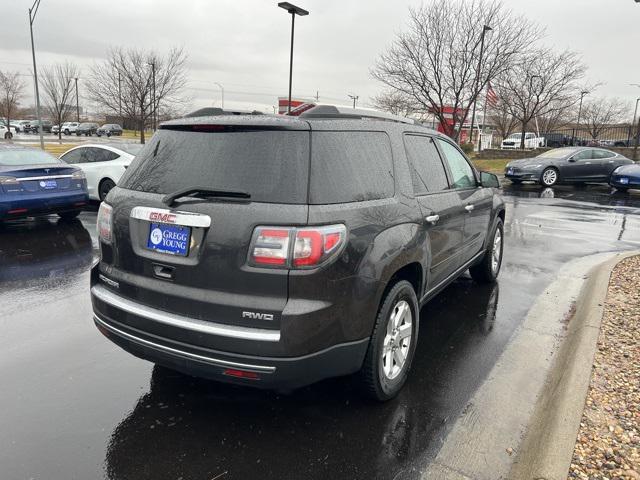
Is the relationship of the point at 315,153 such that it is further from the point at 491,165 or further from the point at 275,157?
the point at 491,165

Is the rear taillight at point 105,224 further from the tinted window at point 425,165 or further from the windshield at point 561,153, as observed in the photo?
the windshield at point 561,153

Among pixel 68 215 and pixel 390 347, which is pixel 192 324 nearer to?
pixel 390 347

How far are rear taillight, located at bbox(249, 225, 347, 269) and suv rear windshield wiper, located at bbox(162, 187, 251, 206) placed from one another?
25cm

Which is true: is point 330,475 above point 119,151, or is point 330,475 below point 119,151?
below

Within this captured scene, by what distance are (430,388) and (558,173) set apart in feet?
56.2

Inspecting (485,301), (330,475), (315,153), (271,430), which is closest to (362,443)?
(330,475)

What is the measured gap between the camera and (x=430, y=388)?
3455mm

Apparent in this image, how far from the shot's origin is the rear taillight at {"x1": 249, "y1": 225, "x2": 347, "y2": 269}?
8.04ft

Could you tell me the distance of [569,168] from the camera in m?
18.1

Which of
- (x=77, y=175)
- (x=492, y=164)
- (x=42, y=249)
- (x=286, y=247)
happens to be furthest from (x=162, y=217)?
(x=492, y=164)

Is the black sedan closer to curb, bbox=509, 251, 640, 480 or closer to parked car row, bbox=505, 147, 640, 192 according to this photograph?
parked car row, bbox=505, 147, 640, 192

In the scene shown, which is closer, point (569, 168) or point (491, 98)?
point (569, 168)

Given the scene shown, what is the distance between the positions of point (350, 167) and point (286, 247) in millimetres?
715

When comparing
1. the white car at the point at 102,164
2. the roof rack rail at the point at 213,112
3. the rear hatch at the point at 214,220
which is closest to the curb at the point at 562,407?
the rear hatch at the point at 214,220
